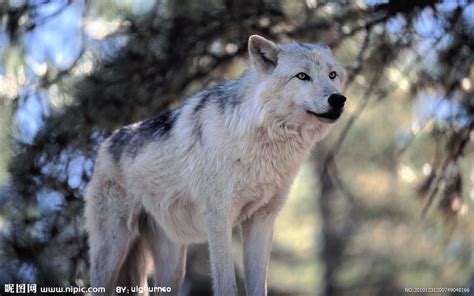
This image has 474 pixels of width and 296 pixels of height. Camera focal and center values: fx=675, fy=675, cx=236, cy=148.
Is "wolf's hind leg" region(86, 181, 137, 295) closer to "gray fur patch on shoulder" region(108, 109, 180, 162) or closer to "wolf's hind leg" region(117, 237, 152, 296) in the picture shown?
"wolf's hind leg" region(117, 237, 152, 296)

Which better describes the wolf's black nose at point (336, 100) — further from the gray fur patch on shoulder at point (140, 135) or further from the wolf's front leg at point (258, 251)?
the gray fur patch on shoulder at point (140, 135)

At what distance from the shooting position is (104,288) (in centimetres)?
497

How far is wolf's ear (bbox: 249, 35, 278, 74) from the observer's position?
4.38 m

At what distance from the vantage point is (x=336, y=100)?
4.02 meters

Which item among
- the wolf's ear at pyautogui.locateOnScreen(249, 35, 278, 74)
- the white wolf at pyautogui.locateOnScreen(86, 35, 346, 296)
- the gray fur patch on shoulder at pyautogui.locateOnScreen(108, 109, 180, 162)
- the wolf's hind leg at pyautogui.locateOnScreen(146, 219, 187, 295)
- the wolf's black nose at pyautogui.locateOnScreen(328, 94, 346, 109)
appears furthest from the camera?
the wolf's hind leg at pyautogui.locateOnScreen(146, 219, 187, 295)

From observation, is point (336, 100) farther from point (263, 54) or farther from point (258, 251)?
point (258, 251)

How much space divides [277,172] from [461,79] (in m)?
2.24

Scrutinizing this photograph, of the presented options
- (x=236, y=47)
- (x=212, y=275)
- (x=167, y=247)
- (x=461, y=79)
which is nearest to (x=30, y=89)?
(x=236, y=47)

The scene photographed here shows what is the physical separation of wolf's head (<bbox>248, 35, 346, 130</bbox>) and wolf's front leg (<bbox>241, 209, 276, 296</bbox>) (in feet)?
2.30

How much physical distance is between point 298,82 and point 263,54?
13.9 inches

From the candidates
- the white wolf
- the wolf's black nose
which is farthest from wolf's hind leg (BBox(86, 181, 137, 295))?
the wolf's black nose

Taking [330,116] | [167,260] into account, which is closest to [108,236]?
[167,260]

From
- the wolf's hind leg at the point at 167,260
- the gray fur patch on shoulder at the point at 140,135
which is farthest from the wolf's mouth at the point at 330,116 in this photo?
the wolf's hind leg at the point at 167,260

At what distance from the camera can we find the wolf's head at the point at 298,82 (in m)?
4.10
